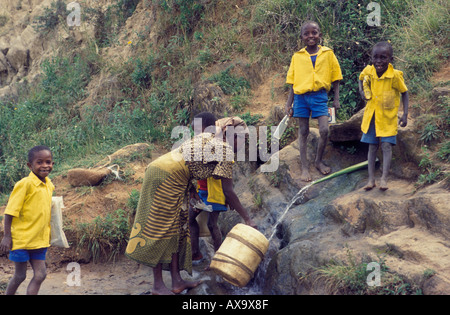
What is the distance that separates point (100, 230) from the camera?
5531 millimetres

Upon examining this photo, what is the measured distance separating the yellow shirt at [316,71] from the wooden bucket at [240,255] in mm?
1795

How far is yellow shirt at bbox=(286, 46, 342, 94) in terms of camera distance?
5.04 m

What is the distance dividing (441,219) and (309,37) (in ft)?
7.38

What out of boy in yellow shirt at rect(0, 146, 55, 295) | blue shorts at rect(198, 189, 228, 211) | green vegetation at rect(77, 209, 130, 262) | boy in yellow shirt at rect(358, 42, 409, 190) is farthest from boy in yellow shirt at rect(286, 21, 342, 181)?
boy in yellow shirt at rect(0, 146, 55, 295)

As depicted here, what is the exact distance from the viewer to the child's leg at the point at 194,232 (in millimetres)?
4801

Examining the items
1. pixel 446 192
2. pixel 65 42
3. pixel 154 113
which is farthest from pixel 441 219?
pixel 65 42

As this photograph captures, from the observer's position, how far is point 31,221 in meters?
3.88

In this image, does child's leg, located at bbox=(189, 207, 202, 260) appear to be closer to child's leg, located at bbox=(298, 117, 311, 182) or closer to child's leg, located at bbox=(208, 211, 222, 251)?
child's leg, located at bbox=(208, 211, 222, 251)

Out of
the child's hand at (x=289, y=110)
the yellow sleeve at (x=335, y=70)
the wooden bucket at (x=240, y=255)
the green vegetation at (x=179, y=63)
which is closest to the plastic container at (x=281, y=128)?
the child's hand at (x=289, y=110)

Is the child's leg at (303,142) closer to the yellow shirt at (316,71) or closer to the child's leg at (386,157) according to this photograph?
the yellow shirt at (316,71)

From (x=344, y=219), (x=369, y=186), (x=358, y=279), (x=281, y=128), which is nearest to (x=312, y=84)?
(x=281, y=128)

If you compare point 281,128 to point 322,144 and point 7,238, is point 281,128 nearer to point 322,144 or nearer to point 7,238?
point 322,144

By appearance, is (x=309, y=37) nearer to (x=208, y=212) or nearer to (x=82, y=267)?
(x=208, y=212)

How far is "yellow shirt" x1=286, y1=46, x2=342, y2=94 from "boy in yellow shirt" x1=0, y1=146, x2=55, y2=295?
2.63 metres
